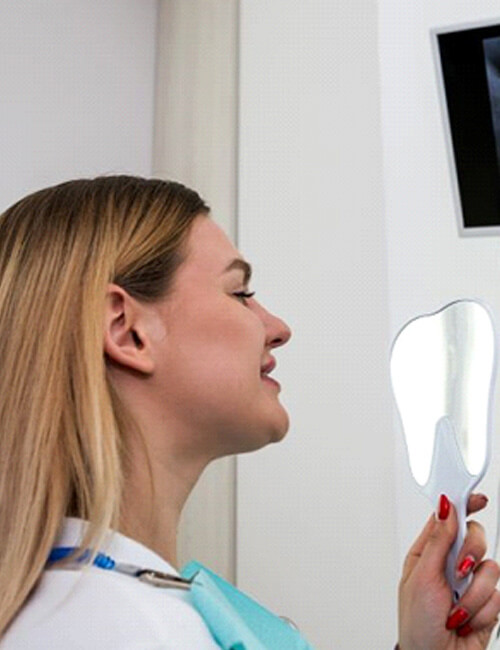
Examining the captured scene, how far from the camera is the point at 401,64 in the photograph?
5.49 ft

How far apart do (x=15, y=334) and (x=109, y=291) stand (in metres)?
0.09

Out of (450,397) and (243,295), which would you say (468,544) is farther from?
(243,295)

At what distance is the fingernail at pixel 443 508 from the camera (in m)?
1.04

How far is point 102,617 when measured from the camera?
72 centimetres

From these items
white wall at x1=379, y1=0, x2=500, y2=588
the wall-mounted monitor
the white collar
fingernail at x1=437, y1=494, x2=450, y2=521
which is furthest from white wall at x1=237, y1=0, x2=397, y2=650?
the white collar

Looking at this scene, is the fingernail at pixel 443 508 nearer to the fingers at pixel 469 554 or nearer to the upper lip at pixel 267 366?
the fingers at pixel 469 554

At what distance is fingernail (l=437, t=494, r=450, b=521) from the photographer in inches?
40.8

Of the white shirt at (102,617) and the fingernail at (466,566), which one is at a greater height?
the fingernail at (466,566)

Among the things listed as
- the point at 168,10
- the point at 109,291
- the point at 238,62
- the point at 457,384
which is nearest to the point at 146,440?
the point at 109,291

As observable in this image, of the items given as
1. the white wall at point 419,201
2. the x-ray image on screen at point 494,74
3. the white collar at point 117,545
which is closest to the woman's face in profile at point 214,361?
the white collar at point 117,545

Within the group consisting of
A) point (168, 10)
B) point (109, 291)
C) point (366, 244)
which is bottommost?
point (109, 291)

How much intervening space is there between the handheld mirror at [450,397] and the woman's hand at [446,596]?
0.03 ft

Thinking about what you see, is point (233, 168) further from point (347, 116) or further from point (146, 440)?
point (146, 440)

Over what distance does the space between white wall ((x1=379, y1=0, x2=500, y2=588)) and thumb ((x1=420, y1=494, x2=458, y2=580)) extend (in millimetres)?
435
